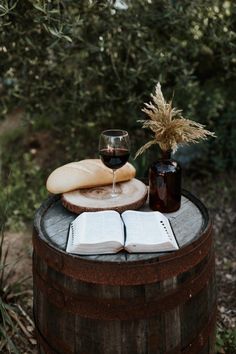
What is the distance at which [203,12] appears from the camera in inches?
152

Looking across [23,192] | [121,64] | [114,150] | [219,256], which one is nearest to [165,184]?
[114,150]

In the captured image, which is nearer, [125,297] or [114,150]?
[125,297]

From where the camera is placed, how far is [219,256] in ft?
12.9

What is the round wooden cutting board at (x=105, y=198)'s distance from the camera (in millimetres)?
2293

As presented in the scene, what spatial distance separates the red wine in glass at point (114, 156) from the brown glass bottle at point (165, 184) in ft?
0.48

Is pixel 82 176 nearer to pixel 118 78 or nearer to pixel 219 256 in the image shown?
pixel 219 256

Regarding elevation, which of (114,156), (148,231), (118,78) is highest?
(118,78)

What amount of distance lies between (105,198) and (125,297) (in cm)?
61

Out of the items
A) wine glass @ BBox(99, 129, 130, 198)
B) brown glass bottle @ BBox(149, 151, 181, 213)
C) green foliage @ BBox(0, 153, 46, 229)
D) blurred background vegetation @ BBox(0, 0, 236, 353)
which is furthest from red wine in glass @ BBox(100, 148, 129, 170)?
green foliage @ BBox(0, 153, 46, 229)

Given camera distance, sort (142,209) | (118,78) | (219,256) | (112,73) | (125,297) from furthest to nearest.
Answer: (112,73) → (118,78) → (219,256) → (142,209) → (125,297)

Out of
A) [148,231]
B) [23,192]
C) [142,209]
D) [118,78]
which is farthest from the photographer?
[23,192]

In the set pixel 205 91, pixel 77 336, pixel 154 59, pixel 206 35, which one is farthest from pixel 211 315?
pixel 205 91

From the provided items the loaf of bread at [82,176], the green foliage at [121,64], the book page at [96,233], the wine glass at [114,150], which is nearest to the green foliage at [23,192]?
the green foliage at [121,64]

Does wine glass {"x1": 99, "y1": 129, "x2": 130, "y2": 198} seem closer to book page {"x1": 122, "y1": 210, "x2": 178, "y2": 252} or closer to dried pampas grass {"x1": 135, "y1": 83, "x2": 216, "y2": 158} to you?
dried pampas grass {"x1": 135, "y1": 83, "x2": 216, "y2": 158}
